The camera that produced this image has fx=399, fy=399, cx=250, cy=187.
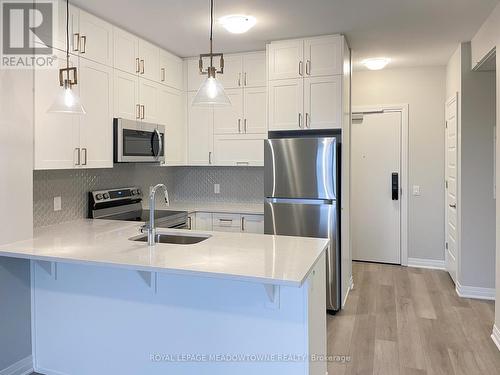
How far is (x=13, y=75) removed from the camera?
2404 mm

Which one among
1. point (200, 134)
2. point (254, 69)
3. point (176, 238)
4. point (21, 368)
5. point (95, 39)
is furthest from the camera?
point (200, 134)

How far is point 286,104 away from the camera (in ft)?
12.5

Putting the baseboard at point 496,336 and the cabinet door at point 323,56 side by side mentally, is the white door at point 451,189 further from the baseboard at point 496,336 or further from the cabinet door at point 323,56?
the cabinet door at point 323,56

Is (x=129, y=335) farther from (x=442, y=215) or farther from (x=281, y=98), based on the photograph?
(x=442, y=215)

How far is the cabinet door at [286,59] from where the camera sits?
12.3ft

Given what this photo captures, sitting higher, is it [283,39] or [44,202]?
[283,39]

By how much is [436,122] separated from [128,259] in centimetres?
438

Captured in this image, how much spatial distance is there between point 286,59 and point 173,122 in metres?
1.38

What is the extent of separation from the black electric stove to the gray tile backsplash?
0.08 meters

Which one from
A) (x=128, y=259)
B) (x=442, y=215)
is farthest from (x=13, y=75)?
(x=442, y=215)

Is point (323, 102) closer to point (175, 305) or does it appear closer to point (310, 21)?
point (310, 21)

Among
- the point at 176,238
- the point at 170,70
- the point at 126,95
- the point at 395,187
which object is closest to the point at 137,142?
the point at 126,95

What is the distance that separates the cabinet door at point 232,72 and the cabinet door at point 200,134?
362 millimetres

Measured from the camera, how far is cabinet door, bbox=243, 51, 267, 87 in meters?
4.17
